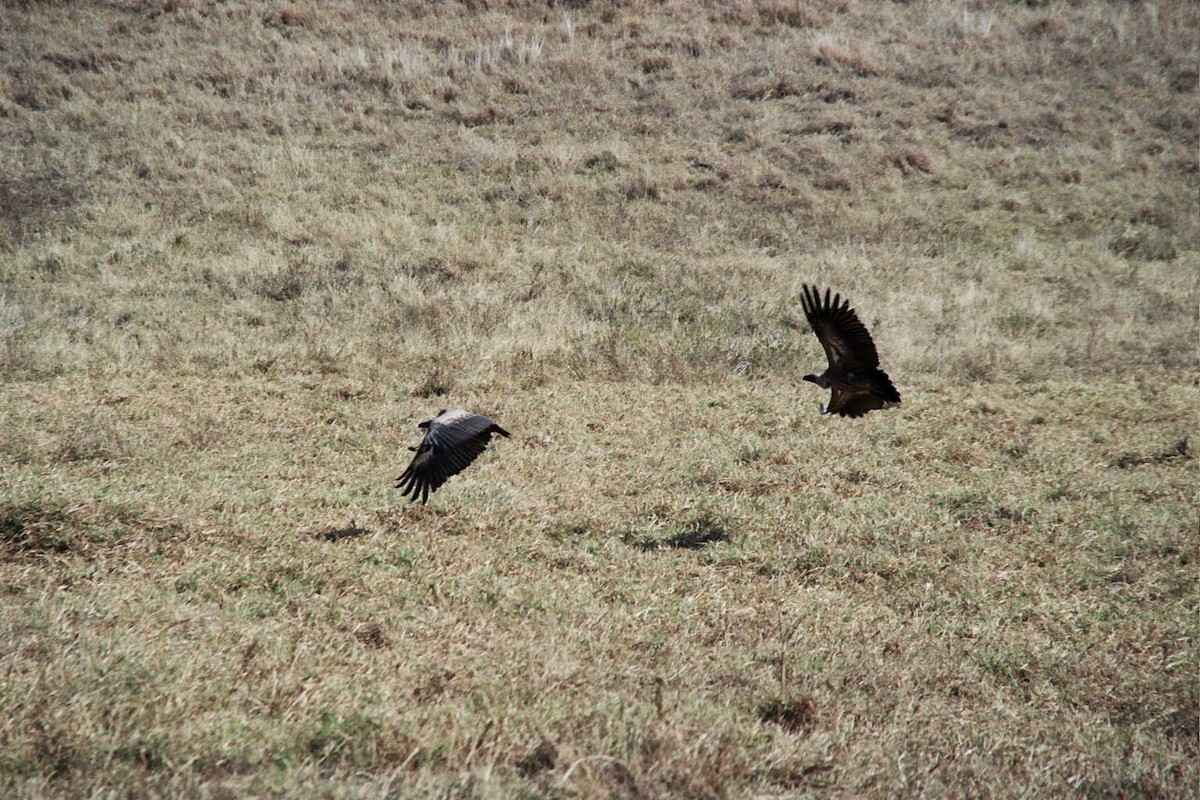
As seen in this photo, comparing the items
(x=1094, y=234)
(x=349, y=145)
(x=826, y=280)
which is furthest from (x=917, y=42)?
(x=349, y=145)

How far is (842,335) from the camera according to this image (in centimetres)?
777

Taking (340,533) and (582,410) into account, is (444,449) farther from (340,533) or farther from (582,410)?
(582,410)

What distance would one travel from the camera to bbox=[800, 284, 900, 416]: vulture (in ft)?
25.0

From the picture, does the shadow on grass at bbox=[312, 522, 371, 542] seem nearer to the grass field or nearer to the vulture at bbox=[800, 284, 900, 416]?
the grass field

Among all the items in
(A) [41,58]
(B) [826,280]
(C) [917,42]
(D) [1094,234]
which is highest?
(C) [917,42]

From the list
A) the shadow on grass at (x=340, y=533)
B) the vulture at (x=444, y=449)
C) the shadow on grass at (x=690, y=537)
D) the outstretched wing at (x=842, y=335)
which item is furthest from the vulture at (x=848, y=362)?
the shadow on grass at (x=340, y=533)

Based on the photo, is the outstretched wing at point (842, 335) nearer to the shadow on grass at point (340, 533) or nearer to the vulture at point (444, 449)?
the vulture at point (444, 449)

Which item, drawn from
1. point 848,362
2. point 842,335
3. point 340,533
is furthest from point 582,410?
point 340,533

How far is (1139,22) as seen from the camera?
29.6 metres

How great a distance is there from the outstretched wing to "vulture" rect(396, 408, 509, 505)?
2.70 metres

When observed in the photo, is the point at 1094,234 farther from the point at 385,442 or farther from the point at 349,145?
the point at 385,442

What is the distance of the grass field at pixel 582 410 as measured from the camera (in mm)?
3945

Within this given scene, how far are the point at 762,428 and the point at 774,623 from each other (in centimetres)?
453

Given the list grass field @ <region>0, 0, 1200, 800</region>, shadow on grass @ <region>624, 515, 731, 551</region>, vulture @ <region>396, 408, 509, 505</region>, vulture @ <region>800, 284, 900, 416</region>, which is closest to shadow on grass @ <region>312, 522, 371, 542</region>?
grass field @ <region>0, 0, 1200, 800</region>
